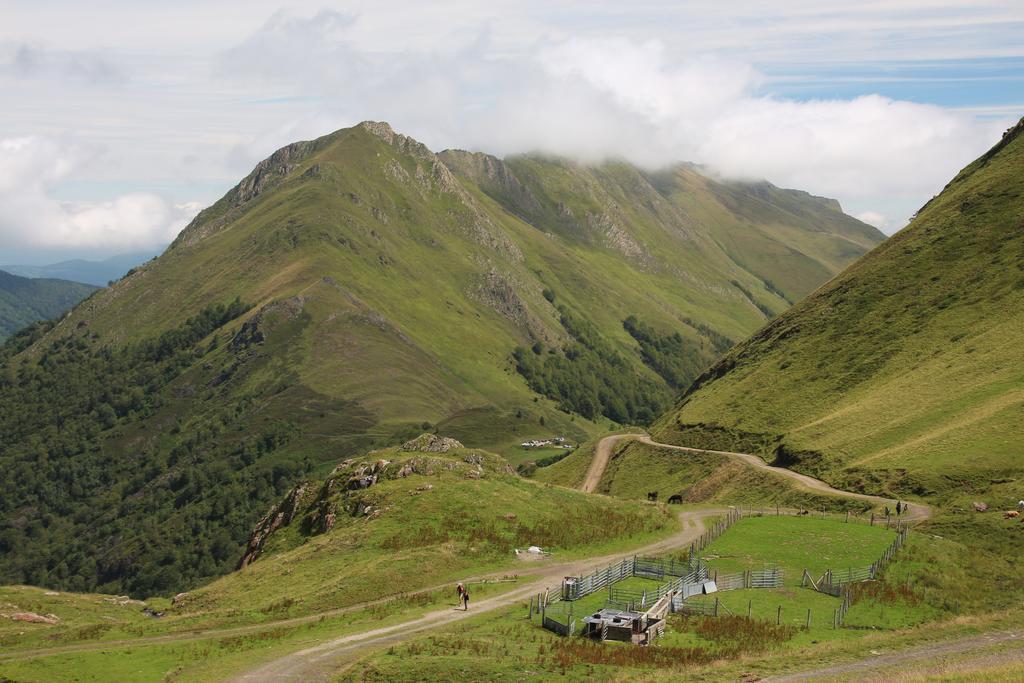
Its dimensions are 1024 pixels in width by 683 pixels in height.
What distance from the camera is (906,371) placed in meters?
143

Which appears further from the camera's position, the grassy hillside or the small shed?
the grassy hillside

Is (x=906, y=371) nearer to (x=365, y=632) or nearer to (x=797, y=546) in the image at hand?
(x=797, y=546)

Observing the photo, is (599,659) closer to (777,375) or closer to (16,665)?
(16,665)

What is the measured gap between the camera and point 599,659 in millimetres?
48906

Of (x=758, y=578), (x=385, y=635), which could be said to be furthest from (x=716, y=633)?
(x=385, y=635)

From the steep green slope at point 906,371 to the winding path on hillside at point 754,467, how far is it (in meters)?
2.25

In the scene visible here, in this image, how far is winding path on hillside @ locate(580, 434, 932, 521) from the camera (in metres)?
99.0

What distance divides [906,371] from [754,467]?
101 feet

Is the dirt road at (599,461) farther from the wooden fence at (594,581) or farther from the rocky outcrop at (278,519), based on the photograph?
the wooden fence at (594,581)

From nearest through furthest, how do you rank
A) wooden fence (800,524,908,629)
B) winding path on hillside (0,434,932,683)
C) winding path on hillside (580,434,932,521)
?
winding path on hillside (0,434,932,683), wooden fence (800,524,908,629), winding path on hillside (580,434,932,521)

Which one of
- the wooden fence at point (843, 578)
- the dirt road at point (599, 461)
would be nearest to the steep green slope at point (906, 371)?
the dirt road at point (599, 461)

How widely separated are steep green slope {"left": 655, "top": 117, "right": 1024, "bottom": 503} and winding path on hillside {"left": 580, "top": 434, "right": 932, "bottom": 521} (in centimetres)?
225

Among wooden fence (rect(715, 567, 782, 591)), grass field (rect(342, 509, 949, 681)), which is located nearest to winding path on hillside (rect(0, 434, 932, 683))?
grass field (rect(342, 509, 949, 681))

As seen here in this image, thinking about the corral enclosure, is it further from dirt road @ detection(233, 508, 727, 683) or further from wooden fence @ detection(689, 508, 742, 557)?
dirt road @ detection(233, 508, 727, 683)
